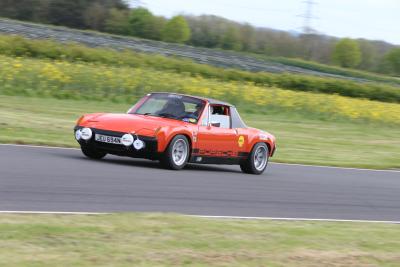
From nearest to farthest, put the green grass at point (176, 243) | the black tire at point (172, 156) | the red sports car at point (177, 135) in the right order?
the green grass at point (176, 243) → the red sports car at point (177, 135) → the black tire at point (172, 156)

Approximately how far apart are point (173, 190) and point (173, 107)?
9.96 ft

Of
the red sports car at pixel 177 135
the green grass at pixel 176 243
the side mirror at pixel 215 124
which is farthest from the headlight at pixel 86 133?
the green grass at pixel 176 243

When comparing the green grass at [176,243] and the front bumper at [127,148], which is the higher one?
the front bumper at [127,148]

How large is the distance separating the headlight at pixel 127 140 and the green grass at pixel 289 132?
3218mm

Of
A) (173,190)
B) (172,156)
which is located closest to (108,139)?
(172,156)

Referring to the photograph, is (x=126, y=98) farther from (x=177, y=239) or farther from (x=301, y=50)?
(x=301, y=50)

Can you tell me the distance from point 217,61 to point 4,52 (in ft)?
42.3

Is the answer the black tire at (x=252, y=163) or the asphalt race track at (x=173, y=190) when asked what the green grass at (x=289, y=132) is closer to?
the asphalt race track at (x=173, y=190)

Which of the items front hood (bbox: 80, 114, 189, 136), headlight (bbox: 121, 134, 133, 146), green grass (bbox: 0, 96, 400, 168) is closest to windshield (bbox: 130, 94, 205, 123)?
front hood (bbox: 80, 114, 189, 136)

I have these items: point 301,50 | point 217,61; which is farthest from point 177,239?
point 301,50

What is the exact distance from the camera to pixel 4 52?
32250 millimetres

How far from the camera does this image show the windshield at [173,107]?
13.5 m

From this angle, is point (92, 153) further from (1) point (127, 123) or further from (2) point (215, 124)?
(2) point (215, 124)

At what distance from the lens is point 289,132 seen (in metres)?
25.5
